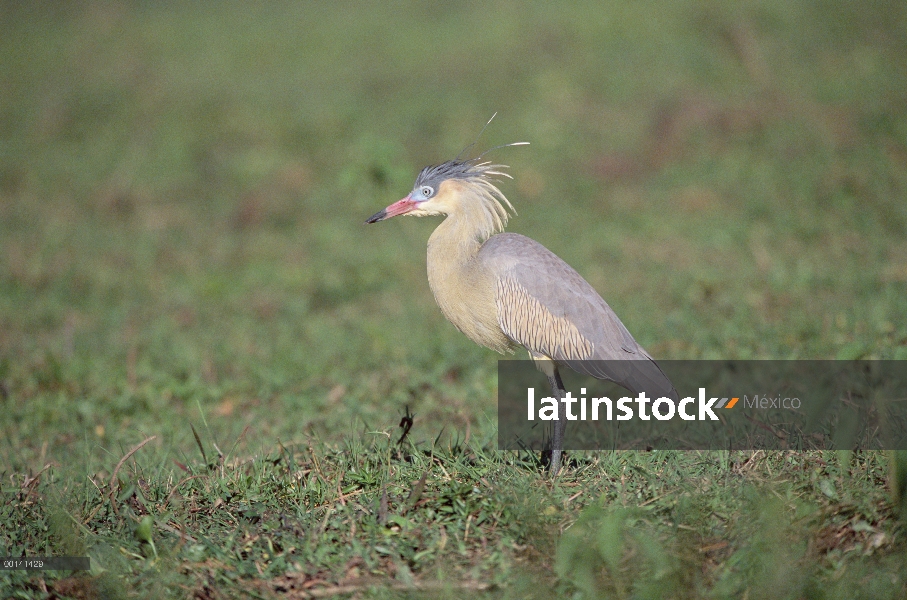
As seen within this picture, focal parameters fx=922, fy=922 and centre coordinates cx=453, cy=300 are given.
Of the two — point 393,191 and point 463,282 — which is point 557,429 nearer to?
point 463,282

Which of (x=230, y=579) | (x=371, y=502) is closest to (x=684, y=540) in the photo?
(x=371, y=502)

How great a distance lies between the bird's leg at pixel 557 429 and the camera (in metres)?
4.02

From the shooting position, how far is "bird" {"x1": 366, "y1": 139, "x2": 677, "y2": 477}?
4.32 metres

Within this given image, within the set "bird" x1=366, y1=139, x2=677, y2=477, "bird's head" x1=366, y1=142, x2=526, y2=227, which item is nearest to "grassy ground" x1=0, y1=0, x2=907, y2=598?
"bird" x1=366, y1=139, x2=677, y2=477

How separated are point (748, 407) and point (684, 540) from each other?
6.02 feet

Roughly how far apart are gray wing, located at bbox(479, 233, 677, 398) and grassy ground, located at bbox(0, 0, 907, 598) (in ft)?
1.51

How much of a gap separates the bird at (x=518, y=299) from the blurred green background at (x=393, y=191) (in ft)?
4.25

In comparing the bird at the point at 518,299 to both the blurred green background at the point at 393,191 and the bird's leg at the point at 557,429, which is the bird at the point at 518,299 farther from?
the blurred green background at the point at 393,191

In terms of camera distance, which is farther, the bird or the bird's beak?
the bird's beak

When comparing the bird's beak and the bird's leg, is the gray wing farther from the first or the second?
the bird's beak

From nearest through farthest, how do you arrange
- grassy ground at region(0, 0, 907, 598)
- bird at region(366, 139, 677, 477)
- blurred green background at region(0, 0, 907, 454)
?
grassy ground at region(0, 0, 907, 598) → bird at region(366, 139, 677, 477) → blurred green background at region(0, 0, 907, 454)

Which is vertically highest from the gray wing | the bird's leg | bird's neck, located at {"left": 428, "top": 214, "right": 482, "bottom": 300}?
bird's neck, located at {"left": 428, "top": 214, "right": 482, "bottom": 300}

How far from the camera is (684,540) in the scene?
3.31m

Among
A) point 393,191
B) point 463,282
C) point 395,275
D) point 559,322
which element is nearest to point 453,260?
point 463,282
